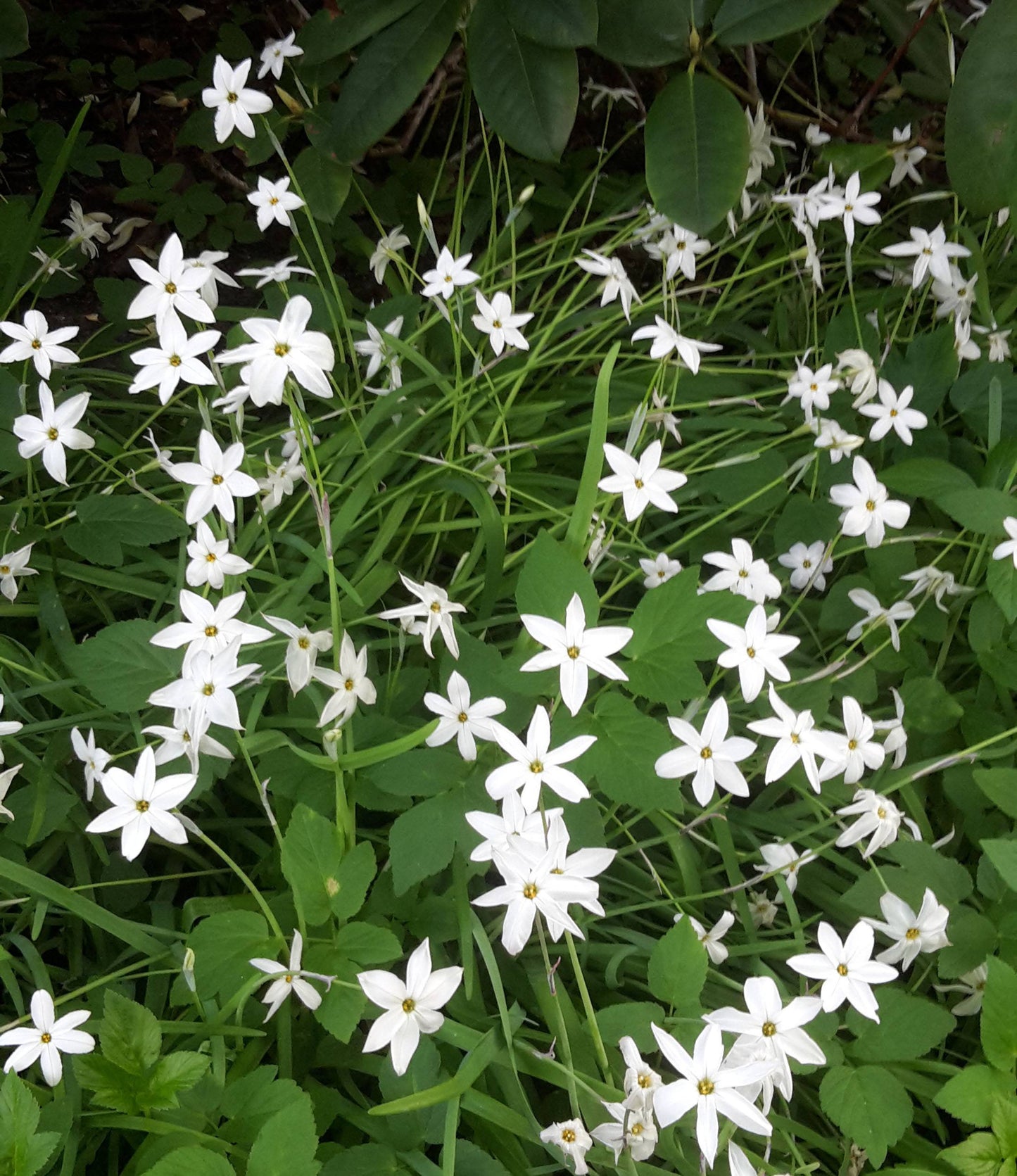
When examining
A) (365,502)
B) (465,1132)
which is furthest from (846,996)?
(365,502)

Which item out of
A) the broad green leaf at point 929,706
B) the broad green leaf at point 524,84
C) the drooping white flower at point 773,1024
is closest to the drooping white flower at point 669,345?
the broad green leaf at point 524,84

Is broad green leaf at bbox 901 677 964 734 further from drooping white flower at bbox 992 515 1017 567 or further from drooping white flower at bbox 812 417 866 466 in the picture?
drooping white flower at bbox 812 417 866 466

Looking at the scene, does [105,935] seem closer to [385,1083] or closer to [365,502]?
[385,1083]

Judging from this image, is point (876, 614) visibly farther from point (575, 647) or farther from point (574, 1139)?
point (574, 1139)

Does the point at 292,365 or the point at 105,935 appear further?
the point at 105,935

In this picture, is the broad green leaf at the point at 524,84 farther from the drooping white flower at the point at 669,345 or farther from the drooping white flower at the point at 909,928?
the drooping white flower at the point at 909,928

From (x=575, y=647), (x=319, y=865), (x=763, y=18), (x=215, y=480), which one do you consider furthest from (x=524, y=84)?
(x=319, y=865)
